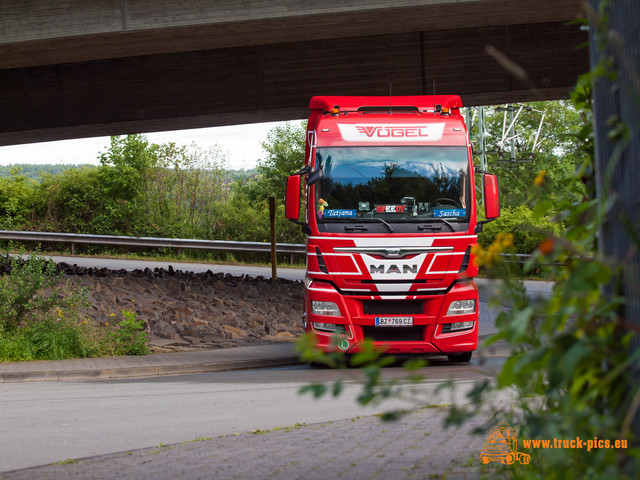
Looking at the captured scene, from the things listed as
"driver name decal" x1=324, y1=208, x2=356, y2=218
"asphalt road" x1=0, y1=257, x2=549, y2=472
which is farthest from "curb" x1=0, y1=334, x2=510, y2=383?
"driver name decal" x1=324, y1=208, x2=356, y2=218

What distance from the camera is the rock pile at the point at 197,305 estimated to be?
15359mm

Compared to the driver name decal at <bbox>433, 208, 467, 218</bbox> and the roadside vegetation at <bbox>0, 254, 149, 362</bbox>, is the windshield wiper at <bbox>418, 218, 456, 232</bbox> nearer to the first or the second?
the driver name decal at <bbox>433, 208, 467, 218</bbox>

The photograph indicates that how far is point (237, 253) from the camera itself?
34.8m

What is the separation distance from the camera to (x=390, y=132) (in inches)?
483

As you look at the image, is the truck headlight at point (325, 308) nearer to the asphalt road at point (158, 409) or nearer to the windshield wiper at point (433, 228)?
the asphalt road at point (158, 409)

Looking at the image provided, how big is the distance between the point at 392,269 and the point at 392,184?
4.01ft

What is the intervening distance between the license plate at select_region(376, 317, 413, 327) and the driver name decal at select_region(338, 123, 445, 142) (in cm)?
251

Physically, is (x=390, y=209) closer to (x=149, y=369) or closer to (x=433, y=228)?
(x=433, y=228)

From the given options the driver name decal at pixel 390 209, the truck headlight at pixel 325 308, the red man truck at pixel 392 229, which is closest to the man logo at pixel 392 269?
the red man truck at pixel 392 229

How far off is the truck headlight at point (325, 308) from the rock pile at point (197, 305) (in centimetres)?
335

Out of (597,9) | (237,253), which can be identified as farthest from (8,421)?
(237,253)

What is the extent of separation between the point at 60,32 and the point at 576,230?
43.8 ft

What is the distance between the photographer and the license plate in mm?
11586

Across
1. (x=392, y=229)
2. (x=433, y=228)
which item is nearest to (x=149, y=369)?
(x=392, y=229)
